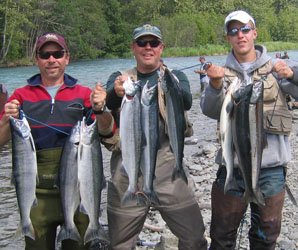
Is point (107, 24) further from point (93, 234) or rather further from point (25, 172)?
point (93, 234)

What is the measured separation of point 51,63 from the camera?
3641mm

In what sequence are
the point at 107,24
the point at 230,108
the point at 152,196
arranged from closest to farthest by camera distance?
the point at 230,108, the point at 152,196, the point at 107,24

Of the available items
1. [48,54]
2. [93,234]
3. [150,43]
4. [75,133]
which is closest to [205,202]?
[93,234]

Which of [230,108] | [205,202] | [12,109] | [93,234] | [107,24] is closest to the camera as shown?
[12,109]

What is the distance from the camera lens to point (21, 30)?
164ft

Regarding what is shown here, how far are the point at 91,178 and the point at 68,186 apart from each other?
0.74ft

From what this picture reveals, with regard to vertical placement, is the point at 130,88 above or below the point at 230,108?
above

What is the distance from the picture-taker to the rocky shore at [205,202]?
16.0ft

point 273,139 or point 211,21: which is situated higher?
point 211,21

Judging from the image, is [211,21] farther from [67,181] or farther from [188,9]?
[67,181]

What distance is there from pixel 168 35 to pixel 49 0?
2074 centimetres

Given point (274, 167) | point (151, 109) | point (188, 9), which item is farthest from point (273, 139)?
point (188, 9)

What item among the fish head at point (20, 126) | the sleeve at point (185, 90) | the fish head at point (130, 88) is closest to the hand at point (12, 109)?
the fish head at point (20, 126)

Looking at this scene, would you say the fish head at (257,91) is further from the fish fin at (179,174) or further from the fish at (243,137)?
the fish fin at (179,174)
